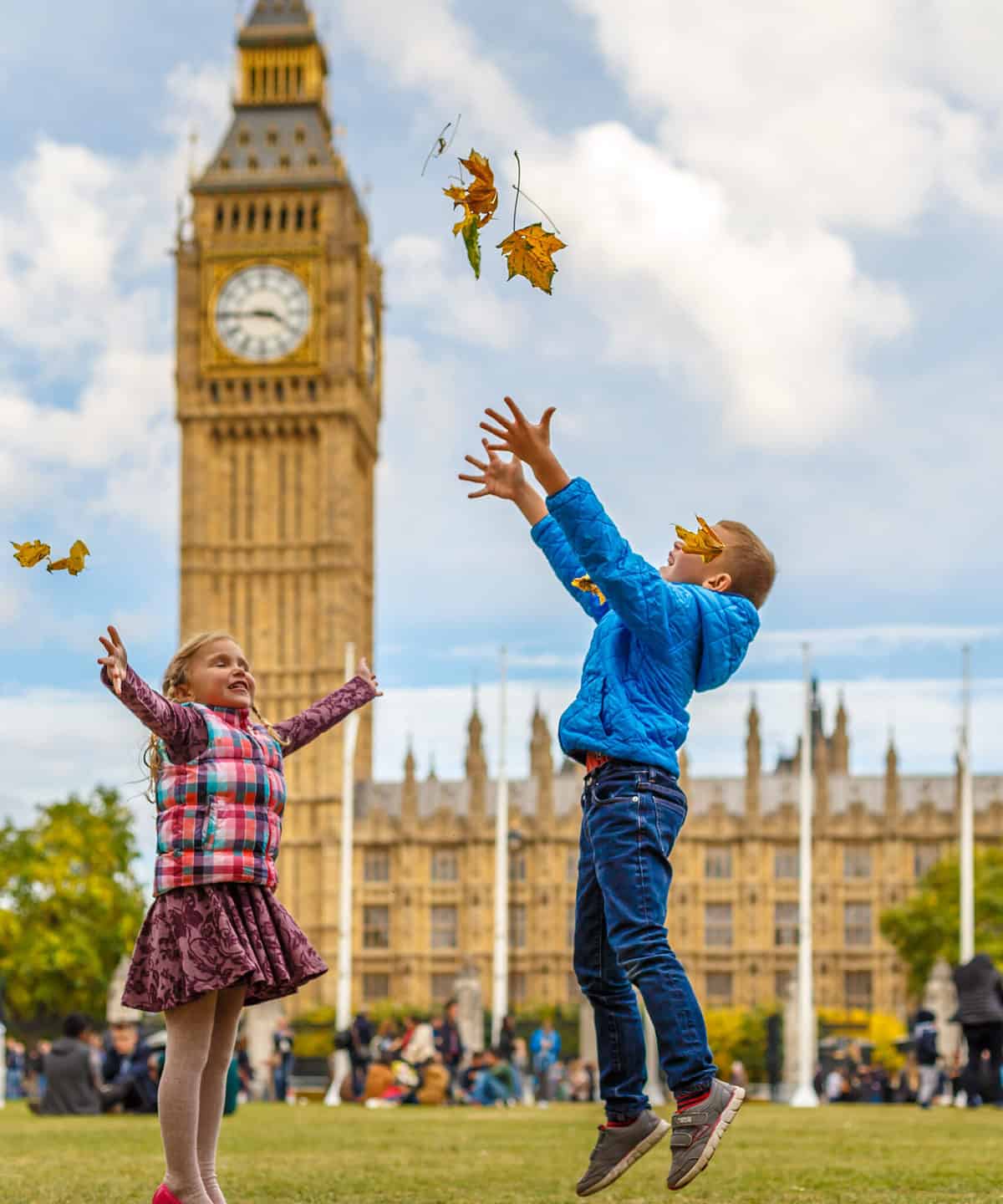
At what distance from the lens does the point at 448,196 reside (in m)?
4.82

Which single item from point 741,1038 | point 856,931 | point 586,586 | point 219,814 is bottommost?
point 741,1038

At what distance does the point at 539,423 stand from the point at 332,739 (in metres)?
64.1

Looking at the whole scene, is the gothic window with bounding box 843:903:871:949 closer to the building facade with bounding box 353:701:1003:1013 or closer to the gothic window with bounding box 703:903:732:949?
the building facade with bounding box 353:701:1003:1013

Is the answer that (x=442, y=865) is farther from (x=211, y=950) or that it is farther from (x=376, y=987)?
(x=211, y=950)

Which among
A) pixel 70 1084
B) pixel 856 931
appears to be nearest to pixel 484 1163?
pixel 70 1084

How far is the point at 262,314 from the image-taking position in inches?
2793

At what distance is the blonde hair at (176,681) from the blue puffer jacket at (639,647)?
0.92 m

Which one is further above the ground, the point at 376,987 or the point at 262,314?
→ the point at 262,314

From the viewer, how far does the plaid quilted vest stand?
5.01 m

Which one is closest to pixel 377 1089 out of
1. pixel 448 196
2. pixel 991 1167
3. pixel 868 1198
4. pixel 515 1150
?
pixel 515 1150

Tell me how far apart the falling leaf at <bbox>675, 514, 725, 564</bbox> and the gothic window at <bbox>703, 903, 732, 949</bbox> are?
227 ft

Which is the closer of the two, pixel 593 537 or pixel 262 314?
pixel 593 537

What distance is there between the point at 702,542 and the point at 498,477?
2.14ft

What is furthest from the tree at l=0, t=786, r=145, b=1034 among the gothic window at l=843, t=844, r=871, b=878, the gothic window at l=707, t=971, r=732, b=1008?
the gothic window at l=843, t=844, r=871, b=878
